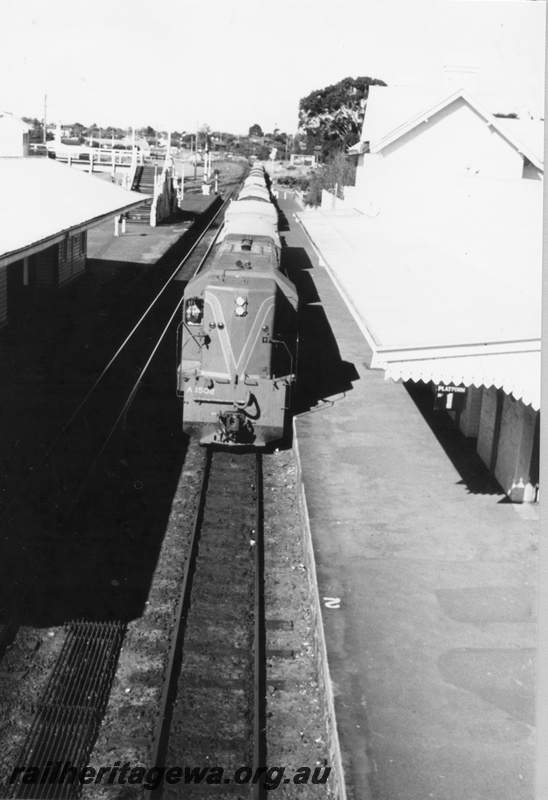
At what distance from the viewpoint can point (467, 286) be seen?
50.0 feet

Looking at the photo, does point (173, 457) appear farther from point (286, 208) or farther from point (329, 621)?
point (286, 208)

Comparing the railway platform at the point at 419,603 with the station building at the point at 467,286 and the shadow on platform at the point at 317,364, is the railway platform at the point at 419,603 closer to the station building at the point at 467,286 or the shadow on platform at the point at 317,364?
the shadow on platform at the point at 317,364

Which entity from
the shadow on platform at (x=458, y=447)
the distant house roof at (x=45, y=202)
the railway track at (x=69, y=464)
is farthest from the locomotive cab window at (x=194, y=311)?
the shadow on platform at (x=458, y=447)

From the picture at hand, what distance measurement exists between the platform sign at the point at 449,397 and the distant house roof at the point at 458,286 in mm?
741

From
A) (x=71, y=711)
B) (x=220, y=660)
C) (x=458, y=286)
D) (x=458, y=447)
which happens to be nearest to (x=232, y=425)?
(x=458, y=447)

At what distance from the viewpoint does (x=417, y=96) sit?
38375mm

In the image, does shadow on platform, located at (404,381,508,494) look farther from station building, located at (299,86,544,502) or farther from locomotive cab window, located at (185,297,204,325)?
locomotive cab window, located at (185,297,204,325)

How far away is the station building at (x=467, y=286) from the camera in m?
10.6

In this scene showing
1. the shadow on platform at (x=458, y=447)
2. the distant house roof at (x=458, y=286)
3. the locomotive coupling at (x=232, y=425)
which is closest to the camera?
the distant house roof at (x=458, y=286)

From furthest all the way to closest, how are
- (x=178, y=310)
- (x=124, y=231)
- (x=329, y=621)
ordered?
(x=124, y=231) < (x=178, y=310) < (x=329, y=621)

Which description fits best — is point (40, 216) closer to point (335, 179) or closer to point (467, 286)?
point (467, 286)

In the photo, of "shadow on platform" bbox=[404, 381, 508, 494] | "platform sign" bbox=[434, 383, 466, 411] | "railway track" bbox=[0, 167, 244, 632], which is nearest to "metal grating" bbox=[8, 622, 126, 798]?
"railway track" bbox=[0, 167, 244, 632]

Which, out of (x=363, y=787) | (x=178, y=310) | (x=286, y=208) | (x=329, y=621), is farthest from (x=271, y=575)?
(x=286, y=208)

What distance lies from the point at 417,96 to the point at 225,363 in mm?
28899
